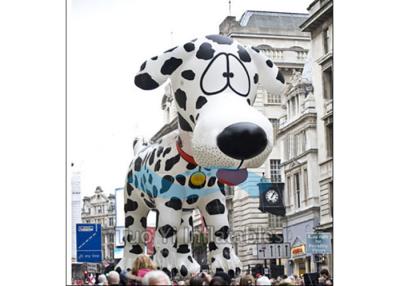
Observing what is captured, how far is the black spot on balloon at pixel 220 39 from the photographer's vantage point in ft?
12.3

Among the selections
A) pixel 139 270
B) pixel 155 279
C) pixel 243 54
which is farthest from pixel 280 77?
pixel 155 279

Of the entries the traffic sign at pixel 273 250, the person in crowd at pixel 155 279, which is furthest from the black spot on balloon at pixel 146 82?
the person in crowd at pixel 155 279

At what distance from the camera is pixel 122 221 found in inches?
159

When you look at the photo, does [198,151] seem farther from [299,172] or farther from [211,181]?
[299,172]

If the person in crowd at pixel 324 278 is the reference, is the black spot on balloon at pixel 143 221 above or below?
above

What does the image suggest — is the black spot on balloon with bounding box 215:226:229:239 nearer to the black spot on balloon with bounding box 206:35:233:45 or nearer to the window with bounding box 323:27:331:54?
the black spot on balloon with bounding box 206:35:233:45

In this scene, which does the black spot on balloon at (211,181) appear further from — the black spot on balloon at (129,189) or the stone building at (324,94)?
the stone building at (324,94)

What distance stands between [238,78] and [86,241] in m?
0.86

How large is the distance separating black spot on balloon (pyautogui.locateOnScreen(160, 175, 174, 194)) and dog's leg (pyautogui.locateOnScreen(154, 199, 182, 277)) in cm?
4

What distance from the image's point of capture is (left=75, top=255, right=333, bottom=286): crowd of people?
2908 millimetres

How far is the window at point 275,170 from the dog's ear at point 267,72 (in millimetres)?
285

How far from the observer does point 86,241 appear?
3.84 meters

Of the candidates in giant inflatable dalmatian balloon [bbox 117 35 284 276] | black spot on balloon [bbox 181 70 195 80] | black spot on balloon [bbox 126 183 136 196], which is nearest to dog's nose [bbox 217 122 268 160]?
giant inflatable dalmatian balloon [bbox 117 35 284 276]

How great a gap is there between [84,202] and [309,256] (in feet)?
3.10
